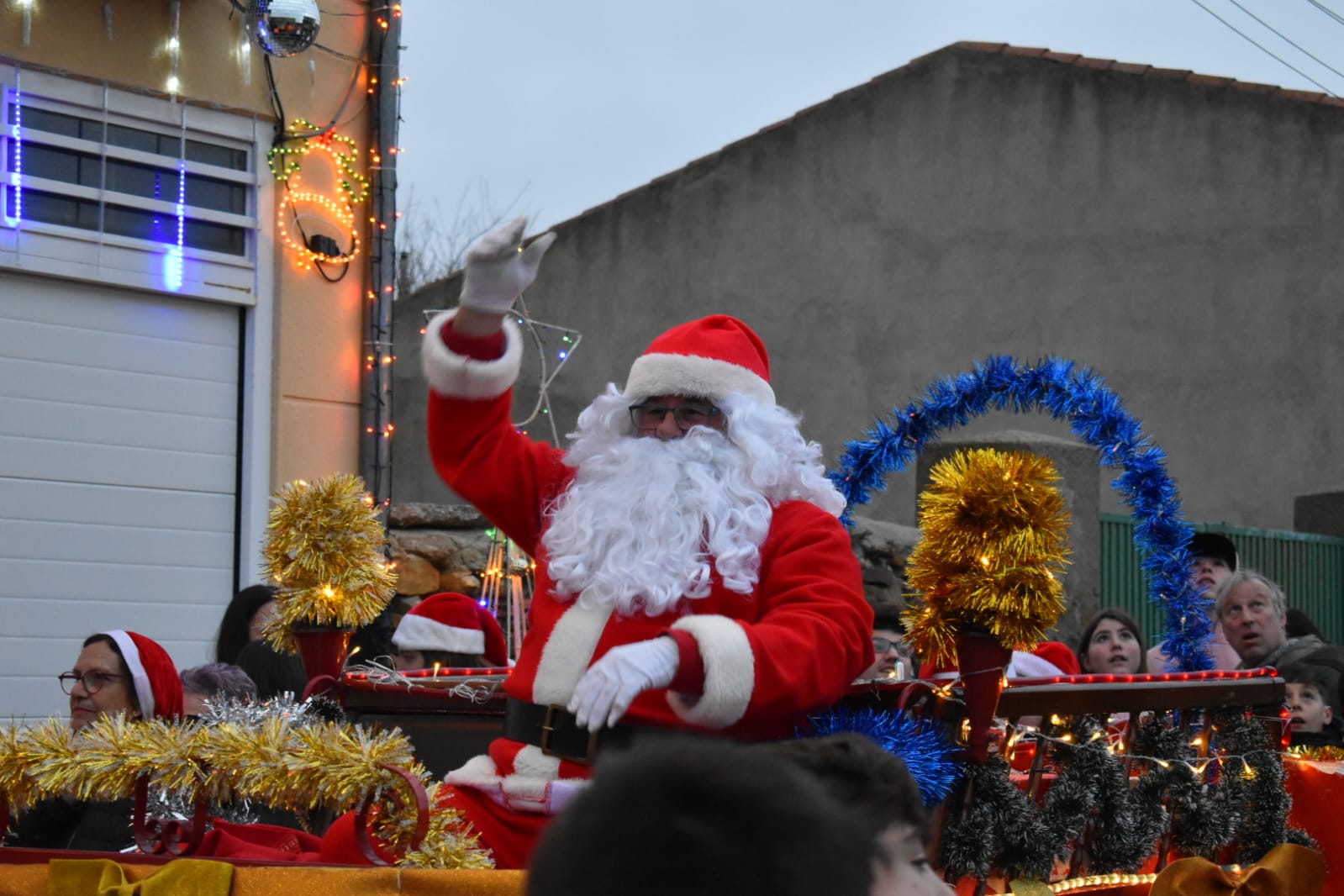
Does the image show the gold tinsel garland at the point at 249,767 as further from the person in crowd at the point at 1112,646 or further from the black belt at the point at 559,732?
the person in crowd at the point at 1112,646

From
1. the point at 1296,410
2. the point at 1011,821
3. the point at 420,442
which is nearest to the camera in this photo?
the point at 1011,821

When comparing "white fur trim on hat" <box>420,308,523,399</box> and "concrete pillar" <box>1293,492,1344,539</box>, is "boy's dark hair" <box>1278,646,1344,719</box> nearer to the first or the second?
"white fur trim on hat" <box>420,308,523,399</box>

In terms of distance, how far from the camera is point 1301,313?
12.4 m

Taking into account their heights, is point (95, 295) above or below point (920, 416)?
above

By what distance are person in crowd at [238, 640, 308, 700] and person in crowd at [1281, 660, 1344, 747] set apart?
3.15 metres

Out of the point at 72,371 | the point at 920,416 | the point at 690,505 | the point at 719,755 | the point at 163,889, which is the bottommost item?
the point at 163,889

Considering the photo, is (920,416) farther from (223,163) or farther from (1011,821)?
(223,163)

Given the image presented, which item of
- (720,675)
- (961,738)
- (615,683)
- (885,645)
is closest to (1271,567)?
(885,645)

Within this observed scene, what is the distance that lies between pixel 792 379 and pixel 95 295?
20.5 feet

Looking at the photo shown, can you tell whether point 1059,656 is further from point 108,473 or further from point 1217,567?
point 108,473

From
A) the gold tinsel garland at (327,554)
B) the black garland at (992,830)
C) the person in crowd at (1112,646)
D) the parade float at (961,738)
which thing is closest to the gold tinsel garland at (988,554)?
the parade float at (961,738)

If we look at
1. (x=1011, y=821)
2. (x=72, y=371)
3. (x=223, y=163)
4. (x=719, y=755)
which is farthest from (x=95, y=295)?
(x=719, y=755)

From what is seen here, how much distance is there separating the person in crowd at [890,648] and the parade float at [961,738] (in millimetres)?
433

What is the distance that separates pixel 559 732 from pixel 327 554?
941 mm
